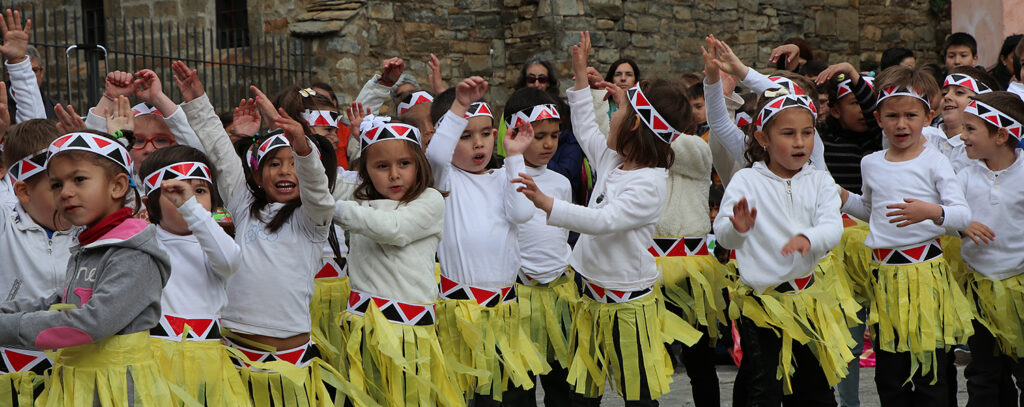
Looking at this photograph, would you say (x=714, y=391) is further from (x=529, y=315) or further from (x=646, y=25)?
(x=646, y=25)

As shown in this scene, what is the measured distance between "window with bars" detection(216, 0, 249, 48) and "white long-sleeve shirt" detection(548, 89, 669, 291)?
8799 mm

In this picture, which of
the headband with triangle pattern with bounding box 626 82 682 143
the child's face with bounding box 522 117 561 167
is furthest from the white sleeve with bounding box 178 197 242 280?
the headband with triangle pattern with bounding box 626 82 682 143

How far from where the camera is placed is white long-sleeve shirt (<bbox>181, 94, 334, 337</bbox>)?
4.08 metres

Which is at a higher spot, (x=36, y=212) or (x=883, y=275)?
(x=36, y=212)

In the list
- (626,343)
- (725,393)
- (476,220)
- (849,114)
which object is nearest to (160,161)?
(476,220)

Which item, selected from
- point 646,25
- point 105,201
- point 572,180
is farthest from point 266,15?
point 105,201

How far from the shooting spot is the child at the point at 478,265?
451cm

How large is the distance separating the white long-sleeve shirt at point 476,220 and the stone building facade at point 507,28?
7.39 metres

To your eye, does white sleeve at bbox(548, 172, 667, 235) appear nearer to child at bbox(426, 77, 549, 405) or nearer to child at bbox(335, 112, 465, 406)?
child at bbox(426, 77, 549, 405)

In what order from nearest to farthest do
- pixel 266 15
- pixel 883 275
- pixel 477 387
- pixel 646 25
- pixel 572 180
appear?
1. pixel 477 387
2. pixel 883 275
3. pixel 572 180
4. pixel 266 15
5. pixel 646 25

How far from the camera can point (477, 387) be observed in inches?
181

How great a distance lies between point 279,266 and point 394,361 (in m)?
0.59

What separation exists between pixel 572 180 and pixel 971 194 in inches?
84.4

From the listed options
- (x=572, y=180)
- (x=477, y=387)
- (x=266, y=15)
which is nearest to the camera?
(x=477, y=387)
